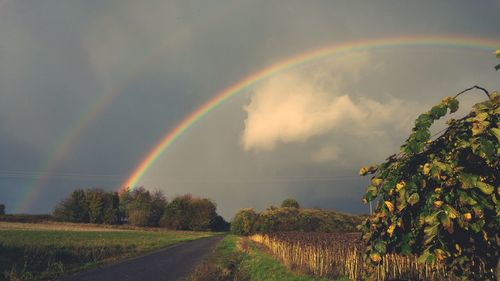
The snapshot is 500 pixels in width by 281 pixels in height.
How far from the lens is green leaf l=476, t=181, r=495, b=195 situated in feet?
9.62

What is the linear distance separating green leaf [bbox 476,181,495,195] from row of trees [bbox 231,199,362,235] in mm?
70401

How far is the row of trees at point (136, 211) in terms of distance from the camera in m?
130

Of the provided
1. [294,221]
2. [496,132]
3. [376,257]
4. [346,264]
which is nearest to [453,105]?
[496,132]

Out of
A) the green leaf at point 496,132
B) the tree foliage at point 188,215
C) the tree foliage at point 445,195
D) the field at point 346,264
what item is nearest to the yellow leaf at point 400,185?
the tree foliage at point 445,195

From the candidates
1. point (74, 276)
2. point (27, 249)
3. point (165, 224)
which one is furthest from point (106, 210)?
point (74, 276)

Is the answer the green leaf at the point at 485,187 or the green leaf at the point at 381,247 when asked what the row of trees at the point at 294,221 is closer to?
the green leaf at the point at 381,247

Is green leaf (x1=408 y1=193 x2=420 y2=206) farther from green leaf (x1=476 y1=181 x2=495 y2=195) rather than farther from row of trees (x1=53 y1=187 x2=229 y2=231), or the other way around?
row of trees (x1=53 y1=187 x2=229 y2=231)

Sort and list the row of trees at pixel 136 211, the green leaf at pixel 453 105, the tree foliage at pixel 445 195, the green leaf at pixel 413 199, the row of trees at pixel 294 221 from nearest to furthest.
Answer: the tree foliage at pixel 445 195
the green leaf at pixel 413 199
the green leaf at pixel 453 105
the row of trees at pixel 294 221
the row of trees at pixel 136 211

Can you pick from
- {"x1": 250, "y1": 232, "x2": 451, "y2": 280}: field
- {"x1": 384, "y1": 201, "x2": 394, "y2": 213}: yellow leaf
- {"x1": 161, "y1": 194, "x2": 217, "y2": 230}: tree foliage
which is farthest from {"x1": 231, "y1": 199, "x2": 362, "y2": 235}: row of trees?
{"x1": 384, "y1": 201, "x2": 394, "y2": 213}: yellow leaf

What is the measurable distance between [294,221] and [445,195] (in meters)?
75.0

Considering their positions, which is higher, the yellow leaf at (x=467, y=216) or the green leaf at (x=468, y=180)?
the green leaf at (x=468, y=180)

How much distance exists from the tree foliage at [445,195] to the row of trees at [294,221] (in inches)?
2732

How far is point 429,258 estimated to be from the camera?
308 cm

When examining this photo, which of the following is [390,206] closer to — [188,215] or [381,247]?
[381,247]
